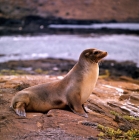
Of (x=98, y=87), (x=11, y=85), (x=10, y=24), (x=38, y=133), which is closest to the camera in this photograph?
(x=38, y=133)

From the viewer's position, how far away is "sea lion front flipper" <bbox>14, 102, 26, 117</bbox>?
18.5 feet

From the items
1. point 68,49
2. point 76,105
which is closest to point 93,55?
point 76,105

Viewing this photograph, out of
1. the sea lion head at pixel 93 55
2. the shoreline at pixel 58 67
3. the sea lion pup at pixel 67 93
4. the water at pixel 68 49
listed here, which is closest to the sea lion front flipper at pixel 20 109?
the sea lion pup at pixel 67 93

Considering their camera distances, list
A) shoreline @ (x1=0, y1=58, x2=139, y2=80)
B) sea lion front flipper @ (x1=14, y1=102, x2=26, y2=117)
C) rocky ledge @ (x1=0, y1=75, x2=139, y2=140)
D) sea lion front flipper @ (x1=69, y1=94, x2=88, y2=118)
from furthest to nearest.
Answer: shoreline @ (x1=0, y1=58, x2=139, y2=80) → sea lion front flipper @ (x1=69, y1=94, x2=88, y2=118) → sea lion front flipper @ (x1=14, y1=102, x2=26, y2=117) → rocky ledge @ (x1=0, y1=75, x2=139, y2=140)

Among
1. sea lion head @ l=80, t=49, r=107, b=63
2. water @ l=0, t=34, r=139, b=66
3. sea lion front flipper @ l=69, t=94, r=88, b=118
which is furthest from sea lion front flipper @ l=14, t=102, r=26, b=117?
water @ l=0, t=34, r=139, b=66

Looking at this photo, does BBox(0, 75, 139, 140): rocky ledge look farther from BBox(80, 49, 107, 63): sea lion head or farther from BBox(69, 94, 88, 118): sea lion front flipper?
BBox(80, 49, 107, 63): sea lion head

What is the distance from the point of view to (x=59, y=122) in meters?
5.21

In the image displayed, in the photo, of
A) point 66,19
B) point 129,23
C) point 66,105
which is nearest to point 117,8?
point 129,23

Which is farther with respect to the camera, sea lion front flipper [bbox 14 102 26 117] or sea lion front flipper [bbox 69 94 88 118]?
sea lion front flipper [bbox 69 94 88 118]

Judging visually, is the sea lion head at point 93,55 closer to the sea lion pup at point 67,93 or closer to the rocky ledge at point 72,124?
the sea lion pup at point 67,93

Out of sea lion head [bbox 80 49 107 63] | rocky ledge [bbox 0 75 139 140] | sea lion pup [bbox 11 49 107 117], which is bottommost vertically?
rocky ledge [bbox 0 75 139 140]

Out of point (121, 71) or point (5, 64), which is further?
point (5, 64)

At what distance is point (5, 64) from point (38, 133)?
16.0 metres

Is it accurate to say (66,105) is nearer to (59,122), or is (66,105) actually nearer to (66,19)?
(59,122)
